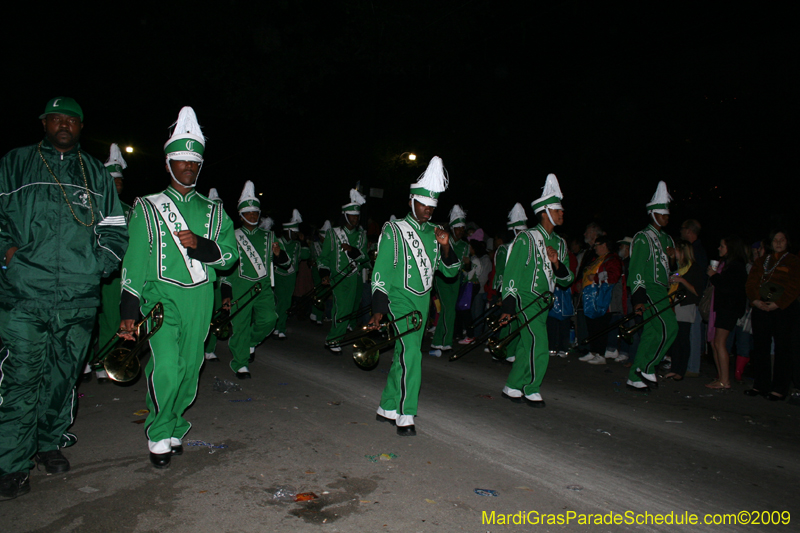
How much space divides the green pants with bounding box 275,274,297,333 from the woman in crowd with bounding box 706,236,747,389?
735 centimetres

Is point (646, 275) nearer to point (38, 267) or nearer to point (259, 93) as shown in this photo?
point (38, 267)

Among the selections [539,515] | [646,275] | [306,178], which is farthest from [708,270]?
[306,178]

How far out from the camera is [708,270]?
870 cm

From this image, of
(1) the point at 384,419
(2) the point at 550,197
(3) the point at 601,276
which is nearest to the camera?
(1) the point at 384,419

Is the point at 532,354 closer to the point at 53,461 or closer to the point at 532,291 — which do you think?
the point at 532,291

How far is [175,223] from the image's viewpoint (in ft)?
14.6

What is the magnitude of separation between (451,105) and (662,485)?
20.8m

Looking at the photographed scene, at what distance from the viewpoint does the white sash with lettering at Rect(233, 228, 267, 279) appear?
26.9 feet

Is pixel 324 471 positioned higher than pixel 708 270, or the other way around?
pixel 708 270

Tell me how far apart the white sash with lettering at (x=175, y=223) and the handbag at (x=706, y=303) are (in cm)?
767

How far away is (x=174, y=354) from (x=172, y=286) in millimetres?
509

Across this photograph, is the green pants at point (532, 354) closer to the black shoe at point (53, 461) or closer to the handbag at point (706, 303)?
the handbag at point (706, 303)

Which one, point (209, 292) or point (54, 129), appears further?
point (209, 292)

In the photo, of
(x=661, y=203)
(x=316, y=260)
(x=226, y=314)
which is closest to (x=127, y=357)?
(x=226, y=314)
